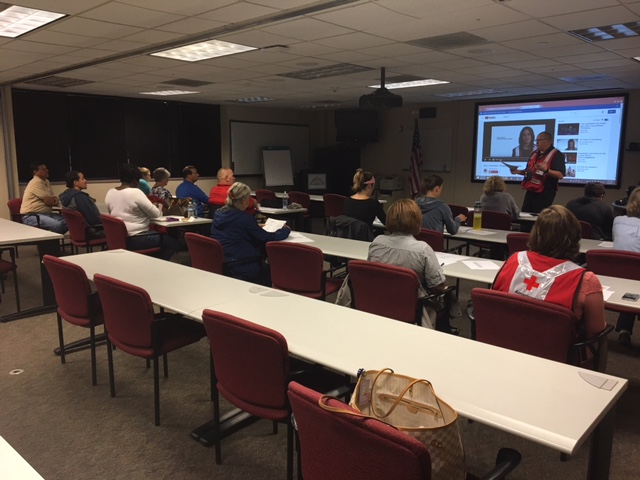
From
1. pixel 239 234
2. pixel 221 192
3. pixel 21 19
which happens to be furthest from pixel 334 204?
pixel 21 19

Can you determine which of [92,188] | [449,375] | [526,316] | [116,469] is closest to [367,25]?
[526,316]

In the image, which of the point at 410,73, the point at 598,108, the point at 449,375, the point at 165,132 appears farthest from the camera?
the point at 165,132

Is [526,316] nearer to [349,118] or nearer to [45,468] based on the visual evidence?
[45,468]

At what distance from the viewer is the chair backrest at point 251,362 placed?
191 cm

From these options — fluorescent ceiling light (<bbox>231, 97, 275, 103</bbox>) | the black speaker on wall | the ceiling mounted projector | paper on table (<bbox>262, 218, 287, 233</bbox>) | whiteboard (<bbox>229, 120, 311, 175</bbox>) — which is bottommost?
paper on table (<bbox>262, 218, 287, 233</bbox>)

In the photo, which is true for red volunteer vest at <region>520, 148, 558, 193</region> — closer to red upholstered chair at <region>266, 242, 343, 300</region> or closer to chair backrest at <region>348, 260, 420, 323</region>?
red upholstered chair at <region>266, 242, 343, 300</region>

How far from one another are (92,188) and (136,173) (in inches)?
178

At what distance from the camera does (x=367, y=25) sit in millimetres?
4273

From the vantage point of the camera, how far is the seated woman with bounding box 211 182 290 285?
13.5ft

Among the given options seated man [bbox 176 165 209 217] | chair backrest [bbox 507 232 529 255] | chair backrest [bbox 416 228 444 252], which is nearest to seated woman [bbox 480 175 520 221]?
chair backrest [bbox 507 232 529 255]

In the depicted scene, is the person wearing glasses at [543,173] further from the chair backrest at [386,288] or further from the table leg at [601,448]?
the table leg at [601,448]

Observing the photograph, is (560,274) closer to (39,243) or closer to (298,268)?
(298,268)

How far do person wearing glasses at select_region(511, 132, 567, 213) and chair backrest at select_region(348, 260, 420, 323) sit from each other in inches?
176

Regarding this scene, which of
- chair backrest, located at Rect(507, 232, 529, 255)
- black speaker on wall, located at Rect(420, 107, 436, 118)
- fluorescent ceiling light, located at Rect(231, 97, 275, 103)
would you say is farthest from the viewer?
black speaker on wall, located at Rect(420, 107, 436, 118)
